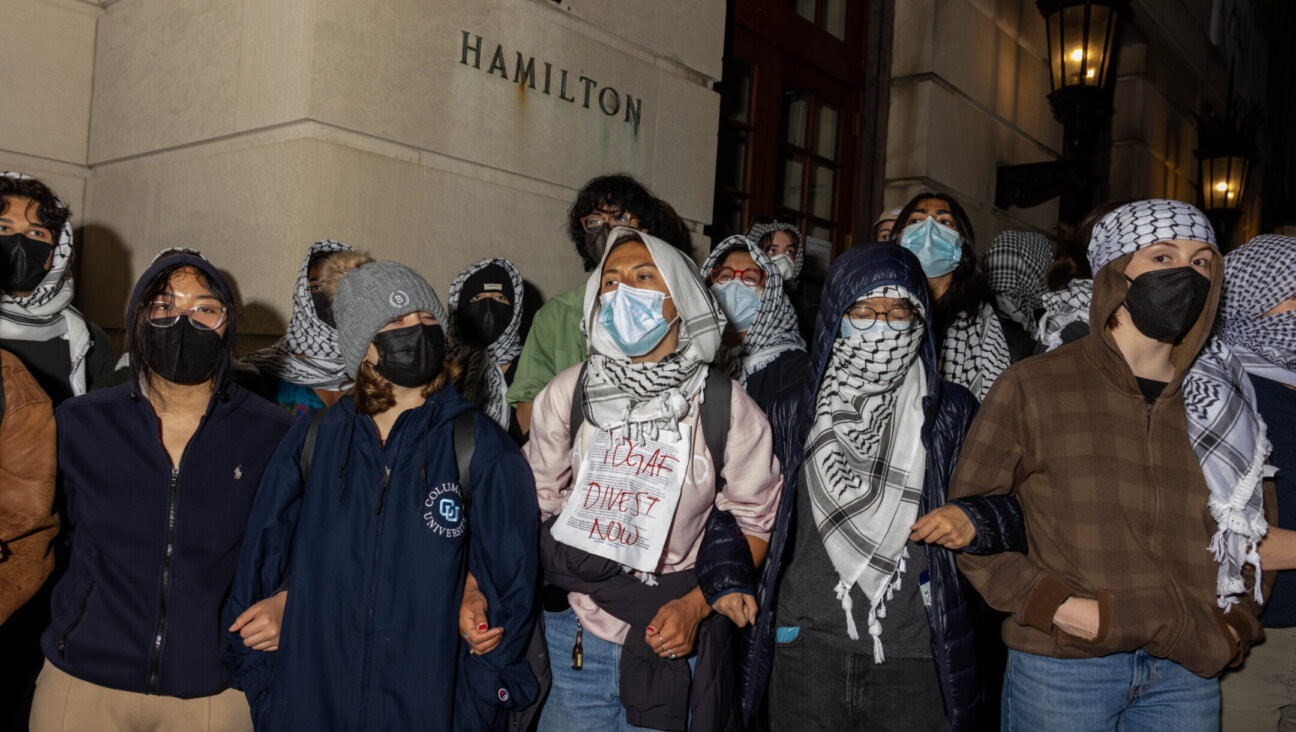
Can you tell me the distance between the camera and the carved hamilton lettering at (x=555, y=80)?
14.8 feet

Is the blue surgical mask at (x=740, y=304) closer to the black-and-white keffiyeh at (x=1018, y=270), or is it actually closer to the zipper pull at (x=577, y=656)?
the black-and-white keffiyeh at (x=1018, y=270)

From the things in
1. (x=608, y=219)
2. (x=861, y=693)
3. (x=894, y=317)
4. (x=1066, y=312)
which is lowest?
(x=861, y=693)

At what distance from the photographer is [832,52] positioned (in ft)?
24.3

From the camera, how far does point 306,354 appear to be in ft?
11.5

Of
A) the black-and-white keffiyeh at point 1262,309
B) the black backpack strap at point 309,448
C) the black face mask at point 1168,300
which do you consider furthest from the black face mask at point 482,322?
the black-and-white keffiyeh at point 1262,309

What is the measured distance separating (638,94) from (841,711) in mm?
3832

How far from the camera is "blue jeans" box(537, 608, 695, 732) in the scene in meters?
2.43

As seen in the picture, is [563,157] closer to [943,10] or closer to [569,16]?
[569,16]

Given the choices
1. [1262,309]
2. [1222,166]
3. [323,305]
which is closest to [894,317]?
[1262,309]

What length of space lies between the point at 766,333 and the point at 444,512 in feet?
5.97

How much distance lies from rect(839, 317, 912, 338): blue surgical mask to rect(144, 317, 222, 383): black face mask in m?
1.75

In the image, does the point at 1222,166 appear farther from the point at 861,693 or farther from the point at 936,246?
the point at 861,693

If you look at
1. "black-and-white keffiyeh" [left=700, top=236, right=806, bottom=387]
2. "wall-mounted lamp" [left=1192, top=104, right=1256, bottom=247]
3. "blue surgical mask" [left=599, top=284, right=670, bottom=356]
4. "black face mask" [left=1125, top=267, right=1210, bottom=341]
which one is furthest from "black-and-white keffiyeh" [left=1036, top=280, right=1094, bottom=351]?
"wall-mounted lamp" [left=1192, top=104, right=1256, bottom=247]

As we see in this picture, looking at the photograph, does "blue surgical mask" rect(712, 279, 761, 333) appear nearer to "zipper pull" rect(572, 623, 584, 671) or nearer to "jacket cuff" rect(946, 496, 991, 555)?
"jacket cuff" rect(946, 496, 991, 555)
